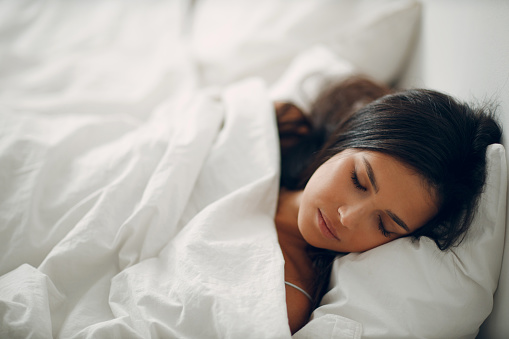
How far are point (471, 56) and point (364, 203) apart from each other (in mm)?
430

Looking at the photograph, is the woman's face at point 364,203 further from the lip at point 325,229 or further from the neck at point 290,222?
the neck at point 290,222

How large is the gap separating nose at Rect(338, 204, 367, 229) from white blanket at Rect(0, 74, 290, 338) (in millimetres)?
143

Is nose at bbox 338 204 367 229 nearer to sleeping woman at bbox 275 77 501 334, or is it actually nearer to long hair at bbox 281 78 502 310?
sleeping woman at bbox 275 77 501 334

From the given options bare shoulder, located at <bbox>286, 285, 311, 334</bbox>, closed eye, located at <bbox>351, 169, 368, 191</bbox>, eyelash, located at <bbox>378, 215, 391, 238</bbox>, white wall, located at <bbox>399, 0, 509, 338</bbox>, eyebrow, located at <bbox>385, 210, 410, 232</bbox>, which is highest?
white wall, located at <bbox>399, 0, 509, 338</bbox>

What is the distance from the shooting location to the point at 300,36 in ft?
4.70

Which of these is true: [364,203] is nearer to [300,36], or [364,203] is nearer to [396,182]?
[396,182]

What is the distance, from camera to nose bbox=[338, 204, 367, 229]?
744mm

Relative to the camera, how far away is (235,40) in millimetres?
1454

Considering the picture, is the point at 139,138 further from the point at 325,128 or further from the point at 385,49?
the point at 385,49

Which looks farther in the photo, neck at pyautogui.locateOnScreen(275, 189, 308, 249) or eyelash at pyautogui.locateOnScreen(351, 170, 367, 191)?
neck at pyautogui.locateOnScreen(275, 189, 308, 249)

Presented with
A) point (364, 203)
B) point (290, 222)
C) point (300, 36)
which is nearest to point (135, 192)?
point (290, 222)

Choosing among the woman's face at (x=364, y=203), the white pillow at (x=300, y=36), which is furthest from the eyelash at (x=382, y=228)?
the white pillow at (x=300, y=36)

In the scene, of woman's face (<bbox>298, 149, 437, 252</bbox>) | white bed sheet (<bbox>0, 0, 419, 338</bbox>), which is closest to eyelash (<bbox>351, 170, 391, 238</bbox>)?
woman's face (<bbox>298, 149, 437, 252</bbox>)

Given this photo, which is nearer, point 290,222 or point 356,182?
point 356,182
